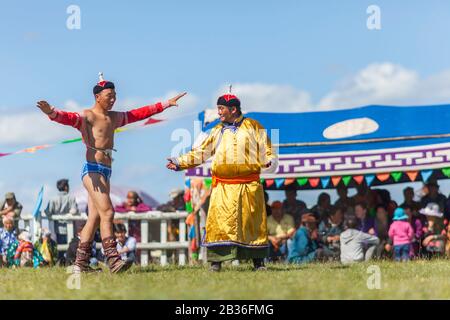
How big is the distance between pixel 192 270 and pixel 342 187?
6001mm

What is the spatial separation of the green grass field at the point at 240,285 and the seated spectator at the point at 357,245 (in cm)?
360

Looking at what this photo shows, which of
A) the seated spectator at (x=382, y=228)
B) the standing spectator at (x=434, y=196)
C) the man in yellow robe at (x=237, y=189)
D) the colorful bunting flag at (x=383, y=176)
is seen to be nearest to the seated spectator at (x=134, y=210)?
the seated spectator at (x=382, y=228)

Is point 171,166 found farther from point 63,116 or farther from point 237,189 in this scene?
point 63,116

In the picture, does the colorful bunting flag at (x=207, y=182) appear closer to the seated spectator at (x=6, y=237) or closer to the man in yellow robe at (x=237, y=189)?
the seated spectator at (x=6, y=237)

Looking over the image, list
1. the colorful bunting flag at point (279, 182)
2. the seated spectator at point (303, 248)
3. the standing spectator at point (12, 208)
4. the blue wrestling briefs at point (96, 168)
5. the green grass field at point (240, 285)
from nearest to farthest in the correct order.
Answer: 1. the green grass field at point (240, 285)
2. the blue wrestling briefs at point (96, 168)
3. the seated spectator at point (303, 248)
4. the colorful bunting flag at point (279, 182)
5. the standing spectator at point (12, 208)

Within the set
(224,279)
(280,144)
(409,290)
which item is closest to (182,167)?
(224,279)

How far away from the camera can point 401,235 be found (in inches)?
550

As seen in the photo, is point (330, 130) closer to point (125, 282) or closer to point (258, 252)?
point (258, 252)

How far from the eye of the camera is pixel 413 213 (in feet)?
48.2

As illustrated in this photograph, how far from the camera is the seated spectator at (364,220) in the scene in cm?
1470

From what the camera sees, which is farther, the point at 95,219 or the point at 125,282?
the point at 95,219

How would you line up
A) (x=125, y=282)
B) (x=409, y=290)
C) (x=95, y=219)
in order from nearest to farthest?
(x=409, y=290) < (x=125, y=282) < (x=95, y=219)

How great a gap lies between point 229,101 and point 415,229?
5.74 meters

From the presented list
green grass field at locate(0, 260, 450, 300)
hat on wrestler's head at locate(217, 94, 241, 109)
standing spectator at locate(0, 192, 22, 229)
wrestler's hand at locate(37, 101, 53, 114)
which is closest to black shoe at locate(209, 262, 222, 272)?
green grass field at locate(0, 260, 450, 300)
